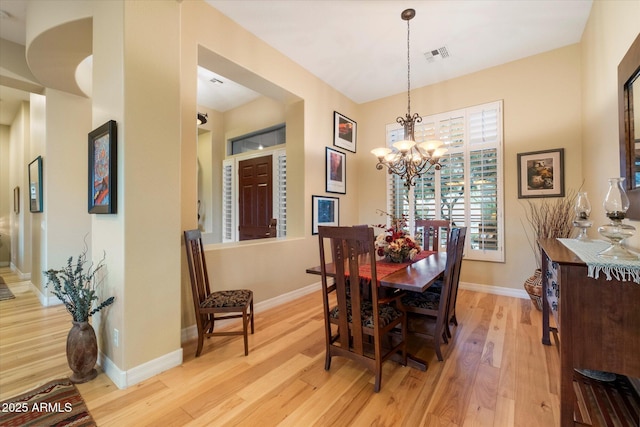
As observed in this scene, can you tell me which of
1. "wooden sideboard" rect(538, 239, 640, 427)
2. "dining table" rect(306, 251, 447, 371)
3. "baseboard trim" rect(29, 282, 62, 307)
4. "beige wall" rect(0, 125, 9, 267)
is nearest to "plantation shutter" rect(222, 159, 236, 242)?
"baseboard trim" rect(29, 282, 62, 307)

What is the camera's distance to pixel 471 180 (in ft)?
13.3

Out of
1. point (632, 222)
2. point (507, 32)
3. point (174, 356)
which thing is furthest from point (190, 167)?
point (507, 32)

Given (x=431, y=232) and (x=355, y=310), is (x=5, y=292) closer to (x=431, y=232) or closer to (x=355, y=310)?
(x=355, y=310)

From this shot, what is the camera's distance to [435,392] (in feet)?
6.00

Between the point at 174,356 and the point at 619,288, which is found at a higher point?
the point at 619,288

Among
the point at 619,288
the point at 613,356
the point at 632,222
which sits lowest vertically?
the point at 613,356

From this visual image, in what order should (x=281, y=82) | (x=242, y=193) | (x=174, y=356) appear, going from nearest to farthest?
(x=174, y=356)
(x=281, y=82)
(x=242, y=193)

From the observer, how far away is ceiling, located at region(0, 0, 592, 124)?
110 inches

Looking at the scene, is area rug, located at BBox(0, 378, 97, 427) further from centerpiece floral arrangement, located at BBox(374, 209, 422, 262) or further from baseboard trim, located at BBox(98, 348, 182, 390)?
centerpiece floral arrangement, located at BBox(374, 209, 422, 262)

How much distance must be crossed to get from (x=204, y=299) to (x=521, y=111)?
4.58 meters

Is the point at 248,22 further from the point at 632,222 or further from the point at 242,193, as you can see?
the point at 632,222

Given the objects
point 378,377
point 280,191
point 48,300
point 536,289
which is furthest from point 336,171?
point 48,300

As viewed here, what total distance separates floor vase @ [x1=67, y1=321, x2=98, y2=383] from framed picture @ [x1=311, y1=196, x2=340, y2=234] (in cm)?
273

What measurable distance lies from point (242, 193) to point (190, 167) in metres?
2.76
